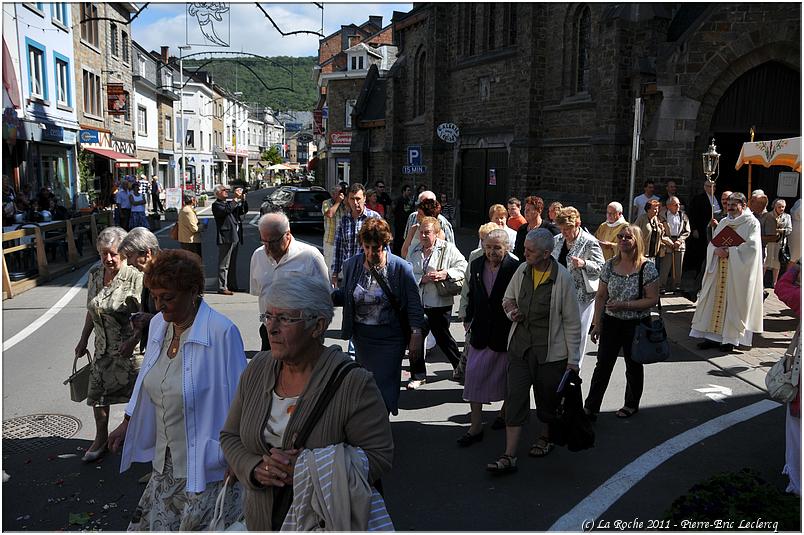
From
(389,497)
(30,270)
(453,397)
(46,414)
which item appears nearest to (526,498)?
(389,497)

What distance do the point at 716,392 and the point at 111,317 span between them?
584cm

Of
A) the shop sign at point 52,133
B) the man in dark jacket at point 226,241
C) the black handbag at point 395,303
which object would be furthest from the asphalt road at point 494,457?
the shop sign at point 52,133

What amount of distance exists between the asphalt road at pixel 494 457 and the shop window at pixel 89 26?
90.3 feet

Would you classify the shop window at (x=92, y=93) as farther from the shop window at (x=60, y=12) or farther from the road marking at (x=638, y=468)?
the road marking at (x=638, y=468)

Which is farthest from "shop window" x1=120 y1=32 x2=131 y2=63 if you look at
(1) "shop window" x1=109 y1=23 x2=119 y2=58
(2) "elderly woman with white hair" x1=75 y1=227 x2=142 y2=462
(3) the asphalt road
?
(2) "elderly woman with white hair" x1=75 y1=227 x2=142 y2=462

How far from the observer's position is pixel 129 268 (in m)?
4.91

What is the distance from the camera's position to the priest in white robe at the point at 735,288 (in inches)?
346

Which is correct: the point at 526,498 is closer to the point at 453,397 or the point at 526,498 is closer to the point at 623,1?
the point at 453,397

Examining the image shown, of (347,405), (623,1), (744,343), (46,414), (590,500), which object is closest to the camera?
(347,405)

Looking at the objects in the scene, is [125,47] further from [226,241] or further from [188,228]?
[226,241]

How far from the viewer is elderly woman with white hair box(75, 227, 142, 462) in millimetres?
4840

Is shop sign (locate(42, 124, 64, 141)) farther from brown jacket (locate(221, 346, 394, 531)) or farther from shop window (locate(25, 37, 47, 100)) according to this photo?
brown jacket (locate(221, 346, 394, 531))

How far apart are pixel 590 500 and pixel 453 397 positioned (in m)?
2.42

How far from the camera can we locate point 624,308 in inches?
246
